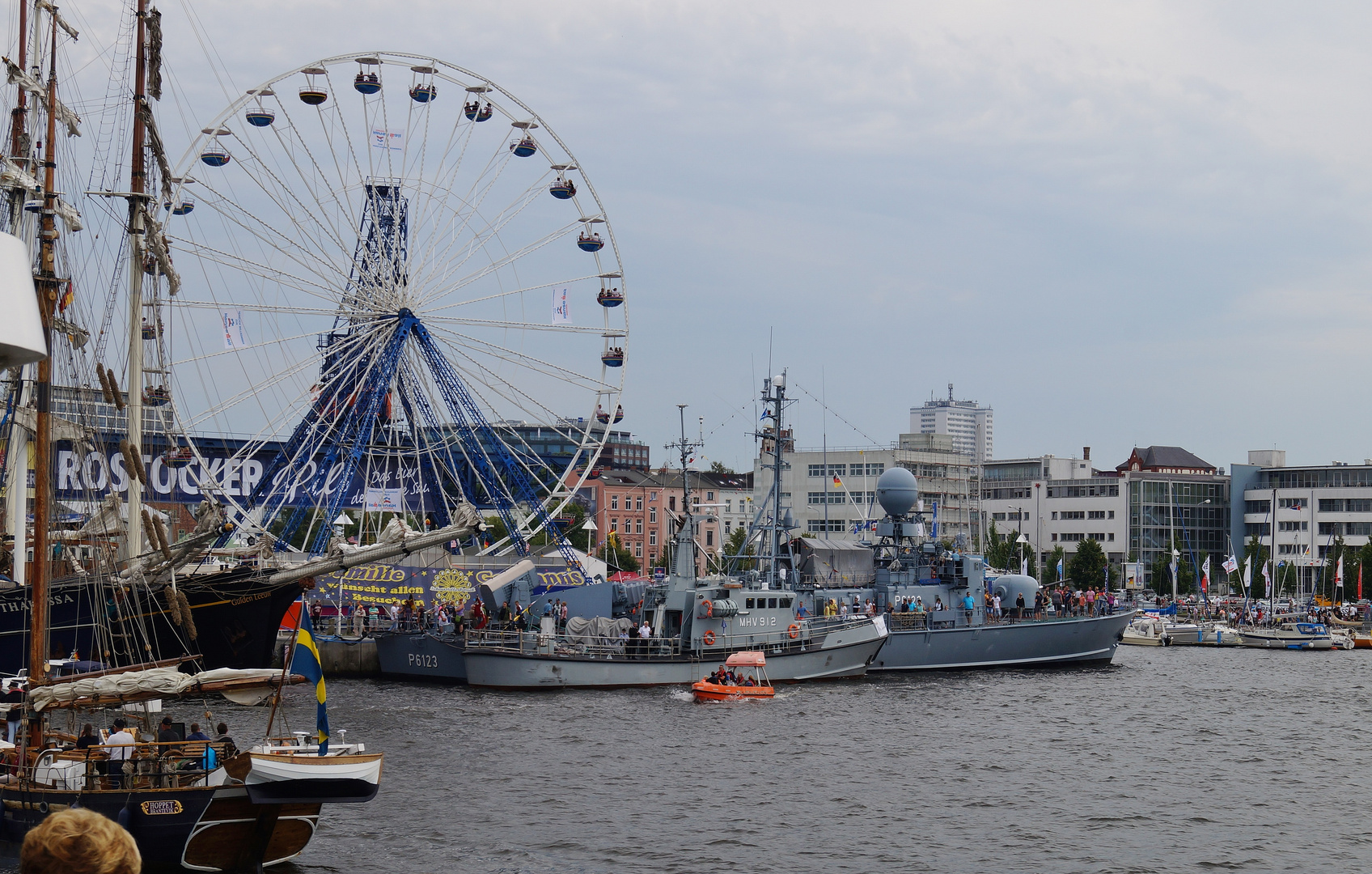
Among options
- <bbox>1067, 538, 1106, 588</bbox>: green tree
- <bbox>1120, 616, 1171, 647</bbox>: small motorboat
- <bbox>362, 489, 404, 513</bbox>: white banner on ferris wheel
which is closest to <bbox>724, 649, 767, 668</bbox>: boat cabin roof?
<bbox>362, 489, 404, 513</bbox>: white banner on ferris wheel

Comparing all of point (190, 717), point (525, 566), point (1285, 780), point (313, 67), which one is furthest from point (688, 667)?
point (313, 67)

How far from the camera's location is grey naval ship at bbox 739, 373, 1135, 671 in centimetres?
6488

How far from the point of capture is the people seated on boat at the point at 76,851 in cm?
519

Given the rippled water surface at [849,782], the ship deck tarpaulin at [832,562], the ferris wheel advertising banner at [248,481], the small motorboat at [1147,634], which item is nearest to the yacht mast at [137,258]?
the ferris wheel advertising banner at [248,481]

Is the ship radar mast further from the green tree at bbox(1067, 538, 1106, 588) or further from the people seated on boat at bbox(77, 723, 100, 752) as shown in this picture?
the green tree at bbox(1067, 538, 1106, 588)

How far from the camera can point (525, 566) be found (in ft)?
203

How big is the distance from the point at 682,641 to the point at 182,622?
1937 centimetres

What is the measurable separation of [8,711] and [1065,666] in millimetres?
52860

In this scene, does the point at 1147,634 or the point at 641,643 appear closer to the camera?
the point at 641,643

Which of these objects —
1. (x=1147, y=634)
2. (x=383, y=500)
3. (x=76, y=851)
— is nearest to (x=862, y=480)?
(x=1147, y=634)

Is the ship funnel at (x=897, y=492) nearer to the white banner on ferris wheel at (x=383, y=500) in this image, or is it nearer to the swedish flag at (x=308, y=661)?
the white banner on ferris wheel at (x=383, y=500)

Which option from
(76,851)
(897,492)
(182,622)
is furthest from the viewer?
(897,492)

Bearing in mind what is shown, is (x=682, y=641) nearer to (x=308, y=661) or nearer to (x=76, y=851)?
(x=308, y=661)

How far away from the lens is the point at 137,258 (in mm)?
48812
